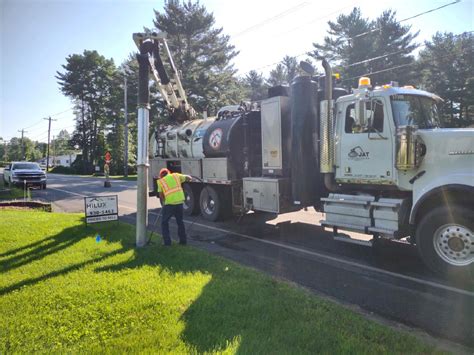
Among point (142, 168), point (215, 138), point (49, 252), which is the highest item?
point (215, 138)

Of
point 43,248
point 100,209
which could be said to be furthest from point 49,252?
point 100,209

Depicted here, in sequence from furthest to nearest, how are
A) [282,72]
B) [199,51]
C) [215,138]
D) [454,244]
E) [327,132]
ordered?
[282,72], [199,51], [215,138], [327,132], [454,244]

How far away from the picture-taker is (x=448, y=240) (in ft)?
17.8

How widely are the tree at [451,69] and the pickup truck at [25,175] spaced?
28954mm

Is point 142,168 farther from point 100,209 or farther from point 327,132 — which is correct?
point 327,132

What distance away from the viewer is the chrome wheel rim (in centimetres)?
526

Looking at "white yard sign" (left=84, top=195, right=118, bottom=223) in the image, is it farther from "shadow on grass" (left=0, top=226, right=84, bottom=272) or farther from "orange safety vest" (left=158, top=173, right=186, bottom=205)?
"orange safety vest" (left=158, top=173, right=186, bottom=205)

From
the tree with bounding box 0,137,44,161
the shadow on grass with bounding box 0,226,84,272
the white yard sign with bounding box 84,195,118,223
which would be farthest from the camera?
the tree with bounding box 0,137,44,161

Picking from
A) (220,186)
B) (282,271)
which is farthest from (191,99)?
(282,271)

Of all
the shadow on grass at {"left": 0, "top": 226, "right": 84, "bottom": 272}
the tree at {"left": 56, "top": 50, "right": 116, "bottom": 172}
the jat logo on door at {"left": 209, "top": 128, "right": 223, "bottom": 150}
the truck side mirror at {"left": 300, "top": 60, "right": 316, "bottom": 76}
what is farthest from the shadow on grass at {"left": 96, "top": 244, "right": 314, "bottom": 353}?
the tree at {"left": 56, "top": 50, "right": 116, "bottom": 172}

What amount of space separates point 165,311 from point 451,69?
115 ft

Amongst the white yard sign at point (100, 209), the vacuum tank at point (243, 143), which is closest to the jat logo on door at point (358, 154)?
the vacuum tank at point (243, 143)

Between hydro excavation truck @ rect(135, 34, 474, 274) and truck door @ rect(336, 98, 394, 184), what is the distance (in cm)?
2

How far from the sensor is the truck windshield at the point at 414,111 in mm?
6324
